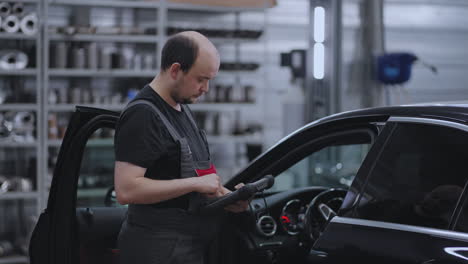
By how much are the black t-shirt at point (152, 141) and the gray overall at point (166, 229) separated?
2 centimetres

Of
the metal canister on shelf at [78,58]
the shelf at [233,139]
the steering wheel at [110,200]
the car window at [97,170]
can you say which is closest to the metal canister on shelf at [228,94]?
the shelf at [233,139]

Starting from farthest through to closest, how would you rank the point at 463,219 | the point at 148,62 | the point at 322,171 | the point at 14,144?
the point at 322,171
the point at 148,62
the point at 14,144
the point at 463,219

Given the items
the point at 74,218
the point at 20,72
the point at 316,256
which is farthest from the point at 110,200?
the point at 20,72

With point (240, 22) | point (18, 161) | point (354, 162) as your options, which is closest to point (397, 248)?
point (354, 162)

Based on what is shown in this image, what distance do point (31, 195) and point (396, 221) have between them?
4.75 metres

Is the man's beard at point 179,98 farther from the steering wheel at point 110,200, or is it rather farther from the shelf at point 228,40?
the shelf at point 228,40

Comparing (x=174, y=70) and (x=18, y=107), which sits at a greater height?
(x=174, y=70)

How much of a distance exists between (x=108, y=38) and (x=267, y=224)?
166 inches

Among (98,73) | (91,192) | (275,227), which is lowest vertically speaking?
(91,192)

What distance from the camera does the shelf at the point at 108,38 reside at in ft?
20.6

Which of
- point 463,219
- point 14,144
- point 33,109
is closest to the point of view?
point 463,219

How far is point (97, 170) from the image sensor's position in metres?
6.49

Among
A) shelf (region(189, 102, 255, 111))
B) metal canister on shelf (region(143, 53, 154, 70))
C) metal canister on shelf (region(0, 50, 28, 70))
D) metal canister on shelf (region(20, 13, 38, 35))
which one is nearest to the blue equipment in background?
shelf (region(189, 102, 255, 111))

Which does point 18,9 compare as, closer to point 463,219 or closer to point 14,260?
point 14,260
